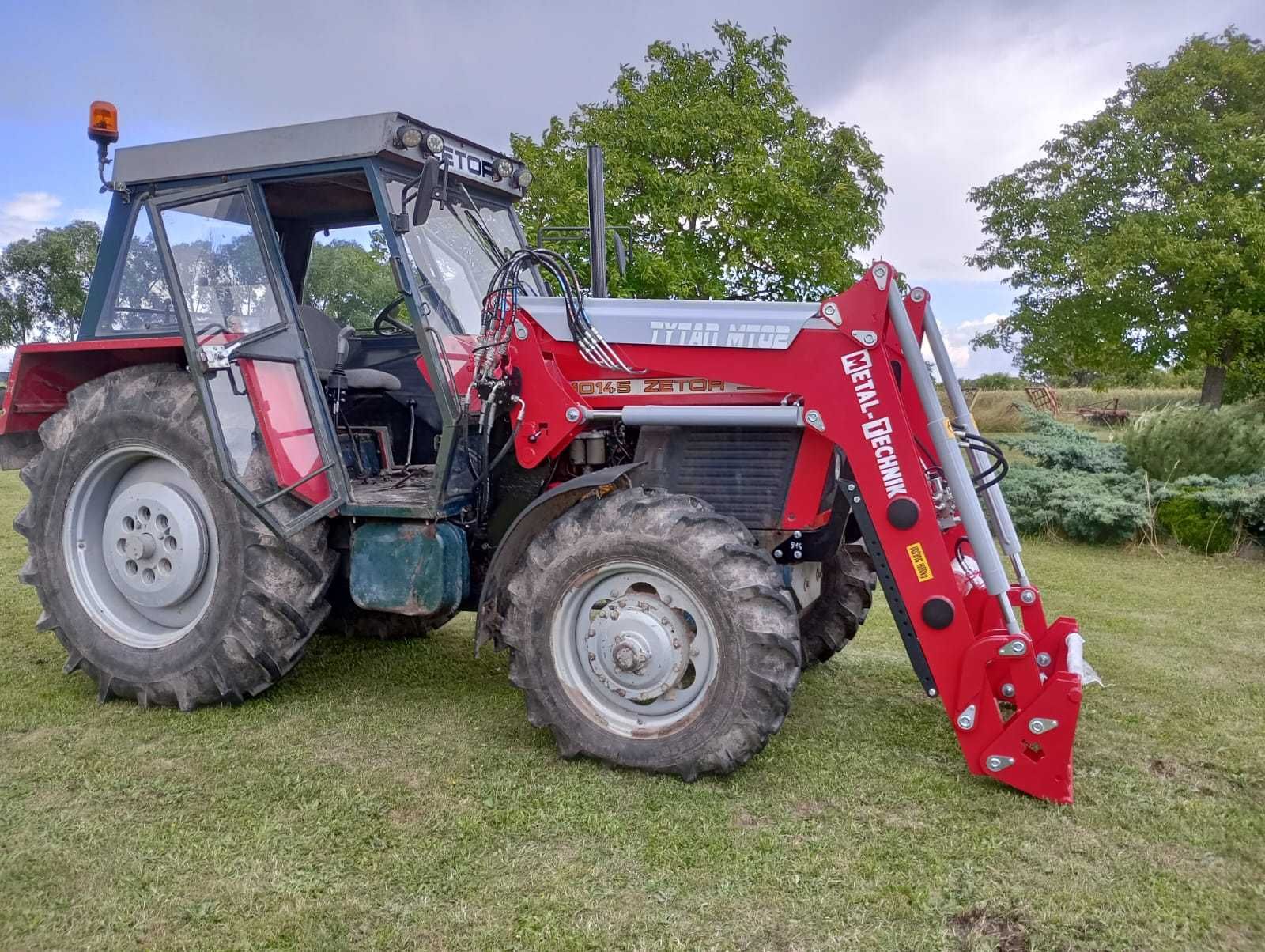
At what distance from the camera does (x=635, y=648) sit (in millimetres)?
3684

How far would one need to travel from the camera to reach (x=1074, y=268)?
18.6m

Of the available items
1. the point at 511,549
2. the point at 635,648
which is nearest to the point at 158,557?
the point at 511,549

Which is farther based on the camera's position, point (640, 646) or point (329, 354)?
point (329, 354)

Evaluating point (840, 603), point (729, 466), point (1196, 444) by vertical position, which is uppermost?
point (1196, 444)

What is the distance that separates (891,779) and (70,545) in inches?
153

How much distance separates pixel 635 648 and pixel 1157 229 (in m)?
17.6

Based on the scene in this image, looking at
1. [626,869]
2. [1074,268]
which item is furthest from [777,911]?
[1074,268]

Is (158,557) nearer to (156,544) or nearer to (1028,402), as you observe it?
(156,544)

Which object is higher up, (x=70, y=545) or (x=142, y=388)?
(x=142, y=388)

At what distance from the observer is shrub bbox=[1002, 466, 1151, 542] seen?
29.1 ft

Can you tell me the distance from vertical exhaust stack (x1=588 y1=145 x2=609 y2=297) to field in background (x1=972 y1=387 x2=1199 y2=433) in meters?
13.5

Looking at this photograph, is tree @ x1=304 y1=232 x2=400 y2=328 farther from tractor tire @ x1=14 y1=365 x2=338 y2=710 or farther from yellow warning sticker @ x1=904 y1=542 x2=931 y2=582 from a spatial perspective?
yellow warning sticker @ x1=904 y1=542 x2=931 y2=582

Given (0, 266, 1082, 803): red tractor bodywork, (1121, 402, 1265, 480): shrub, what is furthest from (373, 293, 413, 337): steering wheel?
(1121, 402, 1265, 480): shrub

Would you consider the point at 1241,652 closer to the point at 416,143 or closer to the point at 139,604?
the point at 416,143
